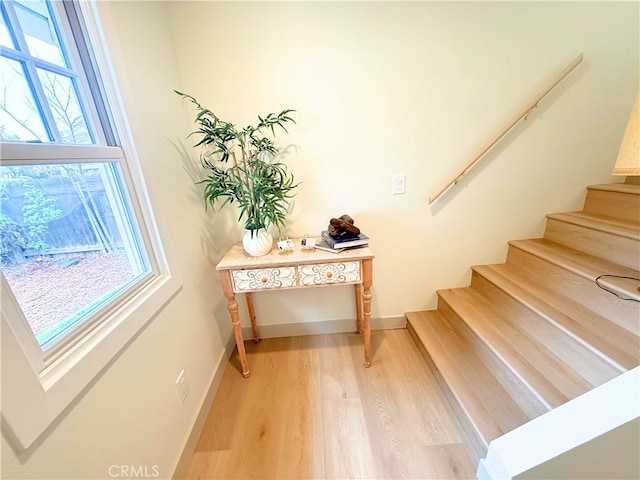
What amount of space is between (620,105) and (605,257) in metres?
1.01

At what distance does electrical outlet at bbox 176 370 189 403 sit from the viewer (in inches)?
43.6

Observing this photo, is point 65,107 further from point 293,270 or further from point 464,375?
point 464,375

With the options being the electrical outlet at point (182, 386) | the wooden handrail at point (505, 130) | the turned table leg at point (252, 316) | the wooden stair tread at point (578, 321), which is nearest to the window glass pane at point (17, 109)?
the electrical outlet at point (182, 386)

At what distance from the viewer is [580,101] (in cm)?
149


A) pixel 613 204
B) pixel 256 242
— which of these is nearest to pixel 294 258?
pixel 256 242

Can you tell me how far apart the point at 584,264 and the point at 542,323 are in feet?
1.50

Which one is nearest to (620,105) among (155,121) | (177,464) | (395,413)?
(395,413)

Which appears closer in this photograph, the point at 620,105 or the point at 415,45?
the point at 415,45

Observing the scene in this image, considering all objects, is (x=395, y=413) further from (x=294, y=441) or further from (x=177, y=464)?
(x=177, y=464)

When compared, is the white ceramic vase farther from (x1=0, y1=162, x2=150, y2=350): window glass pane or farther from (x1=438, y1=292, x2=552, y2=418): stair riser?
(x1=438, y1=292, x2=552, y2=418): stair riser

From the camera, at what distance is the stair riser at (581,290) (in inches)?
42.5

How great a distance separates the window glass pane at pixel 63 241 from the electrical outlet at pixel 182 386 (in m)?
0.52

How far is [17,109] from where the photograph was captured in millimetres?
649

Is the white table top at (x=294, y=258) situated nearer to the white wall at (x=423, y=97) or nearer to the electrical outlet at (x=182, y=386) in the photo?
the white wall at (x=423, y=97)
